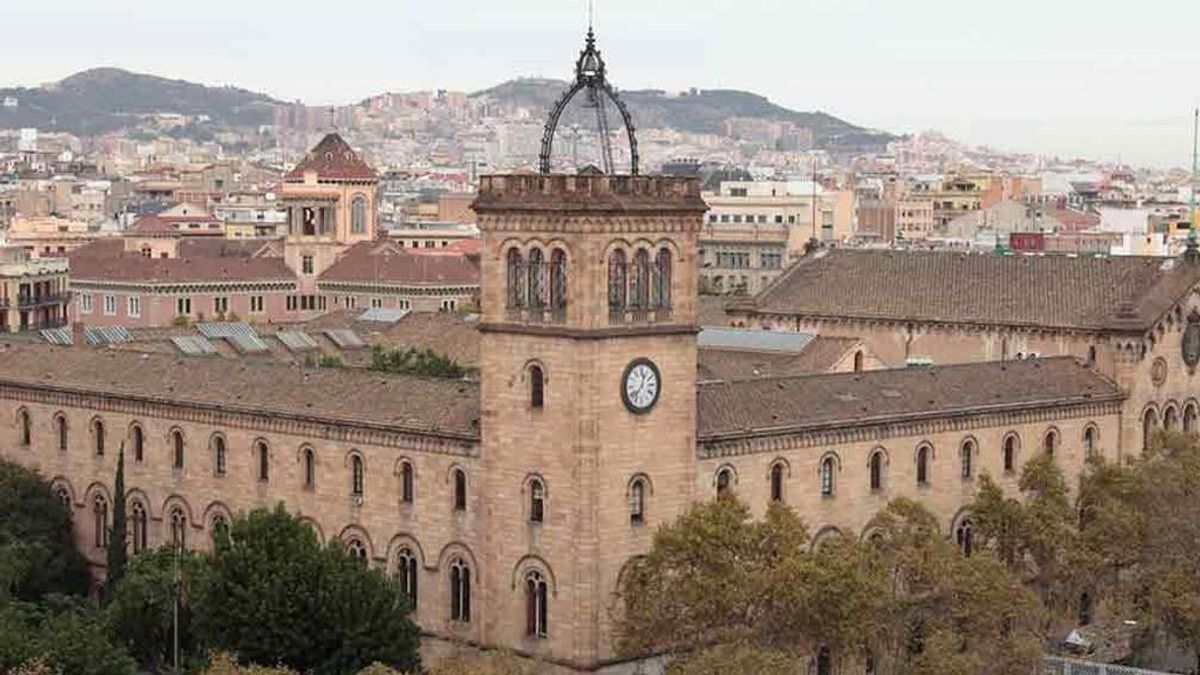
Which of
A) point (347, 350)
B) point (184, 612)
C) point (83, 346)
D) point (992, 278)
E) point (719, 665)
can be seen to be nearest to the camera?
point (719, 665)

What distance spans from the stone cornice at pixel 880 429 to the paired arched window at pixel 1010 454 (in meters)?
0.54

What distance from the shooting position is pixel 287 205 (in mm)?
192375

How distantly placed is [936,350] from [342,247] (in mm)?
96573

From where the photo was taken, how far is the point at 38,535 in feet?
271

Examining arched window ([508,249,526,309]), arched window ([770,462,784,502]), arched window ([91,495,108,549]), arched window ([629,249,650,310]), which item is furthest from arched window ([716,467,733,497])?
arched window ([91,495,108,549])

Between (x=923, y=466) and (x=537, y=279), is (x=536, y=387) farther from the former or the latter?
(x=923, y=466)

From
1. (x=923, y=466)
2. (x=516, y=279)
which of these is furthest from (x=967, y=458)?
(x=516, y=279)

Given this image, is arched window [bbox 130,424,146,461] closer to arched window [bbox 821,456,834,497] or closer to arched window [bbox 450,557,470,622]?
arched window [bbox 450,557,470,622]

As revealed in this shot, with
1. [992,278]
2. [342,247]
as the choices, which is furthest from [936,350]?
[342,247]

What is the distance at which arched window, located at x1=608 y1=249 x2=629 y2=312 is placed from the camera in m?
67.6

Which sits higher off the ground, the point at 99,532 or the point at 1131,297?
the point at 1131,297

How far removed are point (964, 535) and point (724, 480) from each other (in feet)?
39.9

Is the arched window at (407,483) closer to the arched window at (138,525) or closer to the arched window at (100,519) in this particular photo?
the arched window at (138,525)

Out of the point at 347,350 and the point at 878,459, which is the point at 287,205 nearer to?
the point at 347,350
